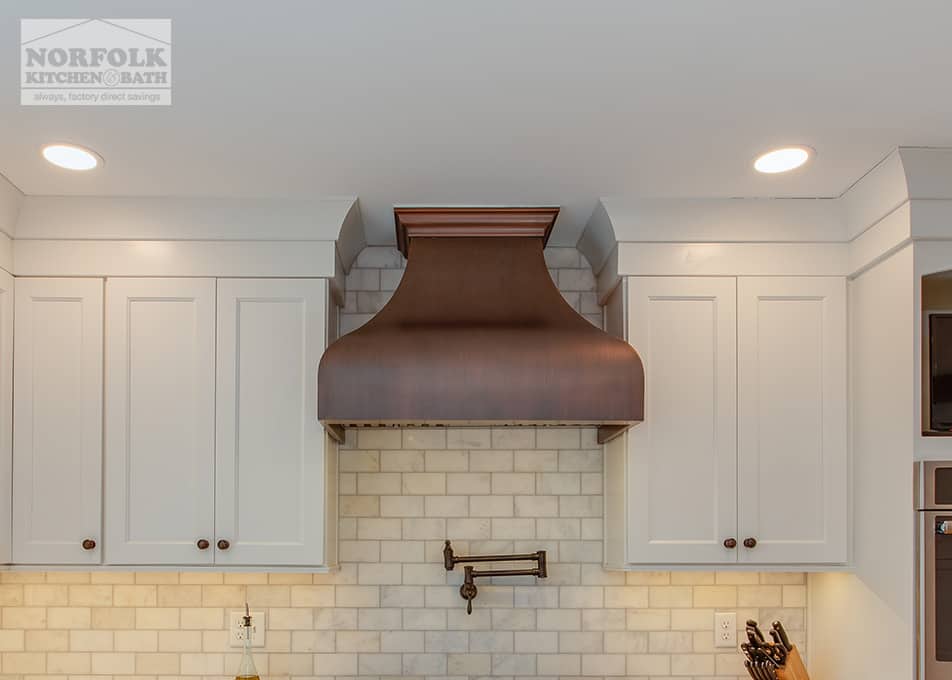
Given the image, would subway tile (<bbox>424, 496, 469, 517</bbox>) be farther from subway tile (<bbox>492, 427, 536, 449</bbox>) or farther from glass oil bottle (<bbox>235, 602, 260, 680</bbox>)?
glass oil bottle (<bbox>235, 602, 260, 680</bbox>)

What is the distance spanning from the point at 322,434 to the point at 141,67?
119 cm

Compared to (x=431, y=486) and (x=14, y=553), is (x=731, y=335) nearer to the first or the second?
(x=431, y=486)

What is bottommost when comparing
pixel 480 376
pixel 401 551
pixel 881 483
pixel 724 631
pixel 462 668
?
pixel 462 668

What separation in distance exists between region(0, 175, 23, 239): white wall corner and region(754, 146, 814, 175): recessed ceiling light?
75.7 inches

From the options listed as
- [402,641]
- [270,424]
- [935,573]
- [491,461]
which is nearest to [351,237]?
[270,424]

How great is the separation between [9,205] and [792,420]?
2.21 metres

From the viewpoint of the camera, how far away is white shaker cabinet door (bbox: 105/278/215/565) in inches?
100

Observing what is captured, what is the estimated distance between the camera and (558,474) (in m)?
2.98

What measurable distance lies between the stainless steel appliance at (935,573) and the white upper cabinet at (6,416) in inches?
91.9

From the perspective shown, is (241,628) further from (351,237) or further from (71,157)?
(71,157)

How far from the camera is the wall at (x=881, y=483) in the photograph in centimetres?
223

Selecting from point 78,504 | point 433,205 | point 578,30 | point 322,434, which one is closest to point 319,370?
point 322,434

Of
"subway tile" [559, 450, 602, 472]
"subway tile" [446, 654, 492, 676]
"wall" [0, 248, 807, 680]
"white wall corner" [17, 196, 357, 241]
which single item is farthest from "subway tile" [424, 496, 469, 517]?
"white wall corner" [17, 196, 357, 241]

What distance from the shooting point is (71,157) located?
7.25 ft
